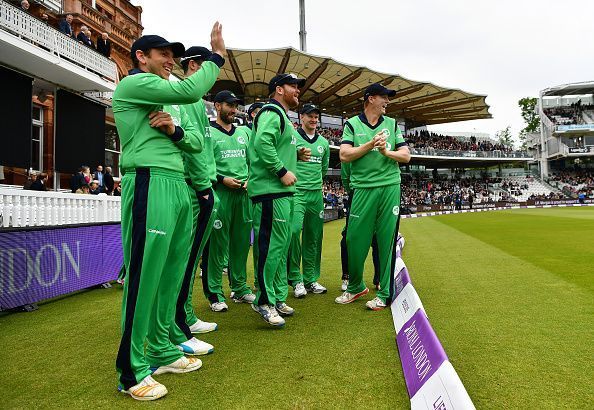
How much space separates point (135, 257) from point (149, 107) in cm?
96

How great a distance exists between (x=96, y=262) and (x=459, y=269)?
5.71 metres

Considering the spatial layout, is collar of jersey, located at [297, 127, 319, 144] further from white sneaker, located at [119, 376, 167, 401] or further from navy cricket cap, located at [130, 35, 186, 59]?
white sneaker, located at [119, 376, 167, 401]

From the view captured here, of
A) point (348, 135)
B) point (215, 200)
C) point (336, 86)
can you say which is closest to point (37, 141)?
point (348, 135)

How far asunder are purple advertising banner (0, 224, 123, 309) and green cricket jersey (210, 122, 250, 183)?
2.42 meters

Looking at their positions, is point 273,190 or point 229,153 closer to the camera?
point 273,190

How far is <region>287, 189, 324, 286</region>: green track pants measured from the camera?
590 cm

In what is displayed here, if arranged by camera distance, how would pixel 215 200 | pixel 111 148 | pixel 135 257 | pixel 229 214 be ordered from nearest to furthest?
1. pixel 135 257
2. pixel 215 200
3. pixel 229 214
4. pixel 111 148

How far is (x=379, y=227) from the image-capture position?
16.2 ft

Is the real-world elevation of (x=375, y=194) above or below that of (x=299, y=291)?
above

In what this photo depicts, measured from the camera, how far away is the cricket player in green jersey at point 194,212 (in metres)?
3.51

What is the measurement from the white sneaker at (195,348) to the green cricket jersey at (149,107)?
1.43 meters

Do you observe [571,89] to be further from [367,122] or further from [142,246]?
[142,246]

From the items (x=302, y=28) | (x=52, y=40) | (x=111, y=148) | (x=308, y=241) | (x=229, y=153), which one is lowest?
(x=308, y=241)

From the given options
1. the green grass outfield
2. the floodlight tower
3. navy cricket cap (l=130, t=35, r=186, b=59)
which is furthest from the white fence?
the floodlight tower
